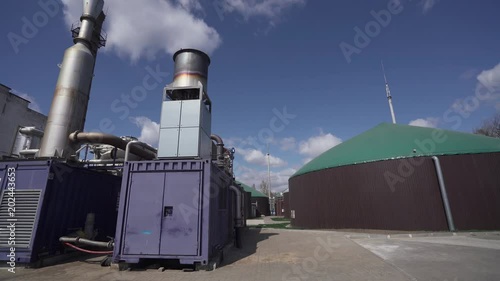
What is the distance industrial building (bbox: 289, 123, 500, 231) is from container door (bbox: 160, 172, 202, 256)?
53.4 feet

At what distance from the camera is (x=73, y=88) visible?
14.1 meters

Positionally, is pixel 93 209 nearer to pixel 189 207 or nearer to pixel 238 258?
pixel 189 207

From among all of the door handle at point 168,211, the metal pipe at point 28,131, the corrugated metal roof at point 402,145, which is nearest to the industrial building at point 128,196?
the door handle at point 168,211

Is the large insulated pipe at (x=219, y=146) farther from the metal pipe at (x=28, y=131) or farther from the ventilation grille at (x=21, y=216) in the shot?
the metal pipe at (x=28, y=131)

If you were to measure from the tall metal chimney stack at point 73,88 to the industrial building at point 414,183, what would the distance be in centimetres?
2035

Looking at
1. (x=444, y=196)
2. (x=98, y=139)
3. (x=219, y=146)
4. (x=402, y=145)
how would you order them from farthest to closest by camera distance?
(x=402, y=145) < (x=444, y=196) < (x=219, y=146) < (x=98, y=139)

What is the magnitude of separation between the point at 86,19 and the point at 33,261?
14.4 meters

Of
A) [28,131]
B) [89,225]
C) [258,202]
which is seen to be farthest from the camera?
[258,202]

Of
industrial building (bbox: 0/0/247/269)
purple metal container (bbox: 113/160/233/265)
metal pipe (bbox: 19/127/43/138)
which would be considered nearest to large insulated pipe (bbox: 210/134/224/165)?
industrial building (bbox: 0/0/247/269)

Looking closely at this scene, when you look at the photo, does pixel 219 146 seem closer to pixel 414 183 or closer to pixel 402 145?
pixel 414 183

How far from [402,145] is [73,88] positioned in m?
24.4

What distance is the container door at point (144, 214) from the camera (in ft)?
30.3

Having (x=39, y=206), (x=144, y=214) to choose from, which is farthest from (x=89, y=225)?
(x=144, y=214)

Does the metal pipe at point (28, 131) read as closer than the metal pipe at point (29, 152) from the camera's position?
No
